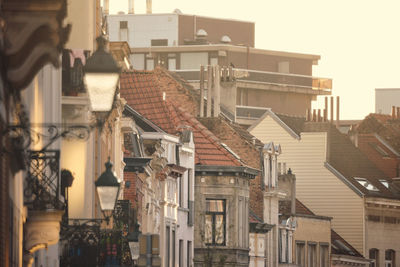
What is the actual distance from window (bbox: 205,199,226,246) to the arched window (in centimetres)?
3329

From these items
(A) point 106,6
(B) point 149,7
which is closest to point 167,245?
(A) point 106,6

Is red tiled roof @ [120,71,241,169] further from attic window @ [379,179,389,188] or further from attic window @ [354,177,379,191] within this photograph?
attic window @ [379,179,389,188]

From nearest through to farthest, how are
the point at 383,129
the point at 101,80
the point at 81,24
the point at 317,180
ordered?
the point at 101,80 → the point at 81,24 → the point at 317,180 → the point at 383,129

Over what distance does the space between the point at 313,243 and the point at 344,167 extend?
12700 millimetres

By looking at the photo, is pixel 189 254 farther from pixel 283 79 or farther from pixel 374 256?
pixel 283 79

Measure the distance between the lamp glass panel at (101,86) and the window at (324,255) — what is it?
2528 inches

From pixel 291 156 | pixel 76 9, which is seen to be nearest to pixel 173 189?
pixel 76 9

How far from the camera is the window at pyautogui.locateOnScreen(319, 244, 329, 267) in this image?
3206 inches

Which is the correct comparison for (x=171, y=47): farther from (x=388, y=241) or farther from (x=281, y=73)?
(x=388, y=241)

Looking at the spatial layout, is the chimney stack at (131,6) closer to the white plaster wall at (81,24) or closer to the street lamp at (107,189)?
the white plaster wall at (81,24)

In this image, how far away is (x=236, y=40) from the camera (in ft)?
405

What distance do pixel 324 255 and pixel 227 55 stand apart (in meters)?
36.6

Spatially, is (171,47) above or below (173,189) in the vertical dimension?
above

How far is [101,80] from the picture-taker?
17.6 metres
